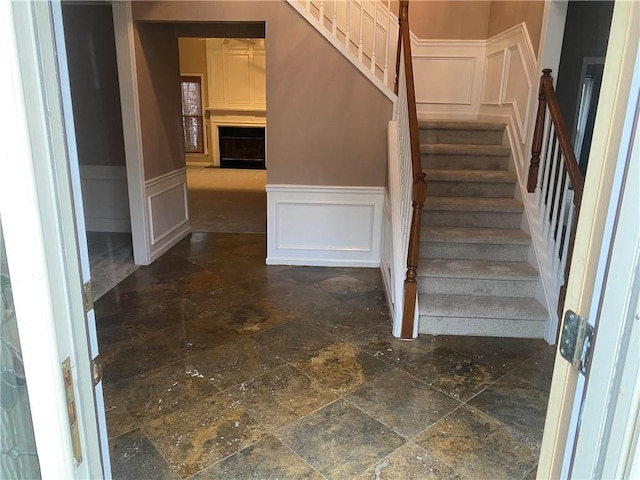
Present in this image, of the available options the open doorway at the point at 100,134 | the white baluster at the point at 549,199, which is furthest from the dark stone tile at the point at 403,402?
the open doorway at the point at 100,134

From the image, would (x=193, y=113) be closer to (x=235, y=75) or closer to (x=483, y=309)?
(x=235, y=75)

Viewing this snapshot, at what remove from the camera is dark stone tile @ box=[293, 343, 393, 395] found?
96.7 inches

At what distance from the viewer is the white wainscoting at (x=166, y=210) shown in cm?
435

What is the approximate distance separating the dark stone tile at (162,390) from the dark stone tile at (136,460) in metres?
0.15

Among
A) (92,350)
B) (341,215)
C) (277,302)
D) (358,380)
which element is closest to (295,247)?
(341,215)

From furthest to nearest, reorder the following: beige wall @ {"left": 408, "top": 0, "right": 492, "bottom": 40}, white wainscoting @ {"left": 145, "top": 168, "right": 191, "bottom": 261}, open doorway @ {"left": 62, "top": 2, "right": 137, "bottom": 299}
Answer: beige wall @ {"left": 408, "top": 0, "right": 492, "bottom": 40} < open doorway @ {"left": 62, "top": 2, "right": 137, "bottom": 299} < white wainscoting @ {"left": 145, "top": 168, "right": 191, "bottom": 261}

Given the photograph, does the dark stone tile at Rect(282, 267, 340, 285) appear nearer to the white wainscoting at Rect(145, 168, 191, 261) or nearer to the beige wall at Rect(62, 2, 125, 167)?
the white wainscoting at Rect(145, 168, 191, 261)

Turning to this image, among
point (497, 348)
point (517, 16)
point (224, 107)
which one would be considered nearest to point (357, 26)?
point (517, 16)

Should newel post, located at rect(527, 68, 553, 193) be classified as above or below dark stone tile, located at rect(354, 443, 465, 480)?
above

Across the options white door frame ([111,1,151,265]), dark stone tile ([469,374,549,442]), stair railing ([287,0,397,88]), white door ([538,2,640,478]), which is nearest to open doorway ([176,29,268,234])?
stair railing ([287,0,397,88])

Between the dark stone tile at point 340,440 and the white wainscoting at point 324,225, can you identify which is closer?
the dark stone tile at point 340,440

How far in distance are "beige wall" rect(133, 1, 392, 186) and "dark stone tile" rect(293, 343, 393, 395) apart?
1.88 m

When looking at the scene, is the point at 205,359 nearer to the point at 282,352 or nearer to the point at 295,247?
the point at 282,352

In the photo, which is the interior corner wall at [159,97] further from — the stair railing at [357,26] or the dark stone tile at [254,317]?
the dark stone tile at [254,317]
